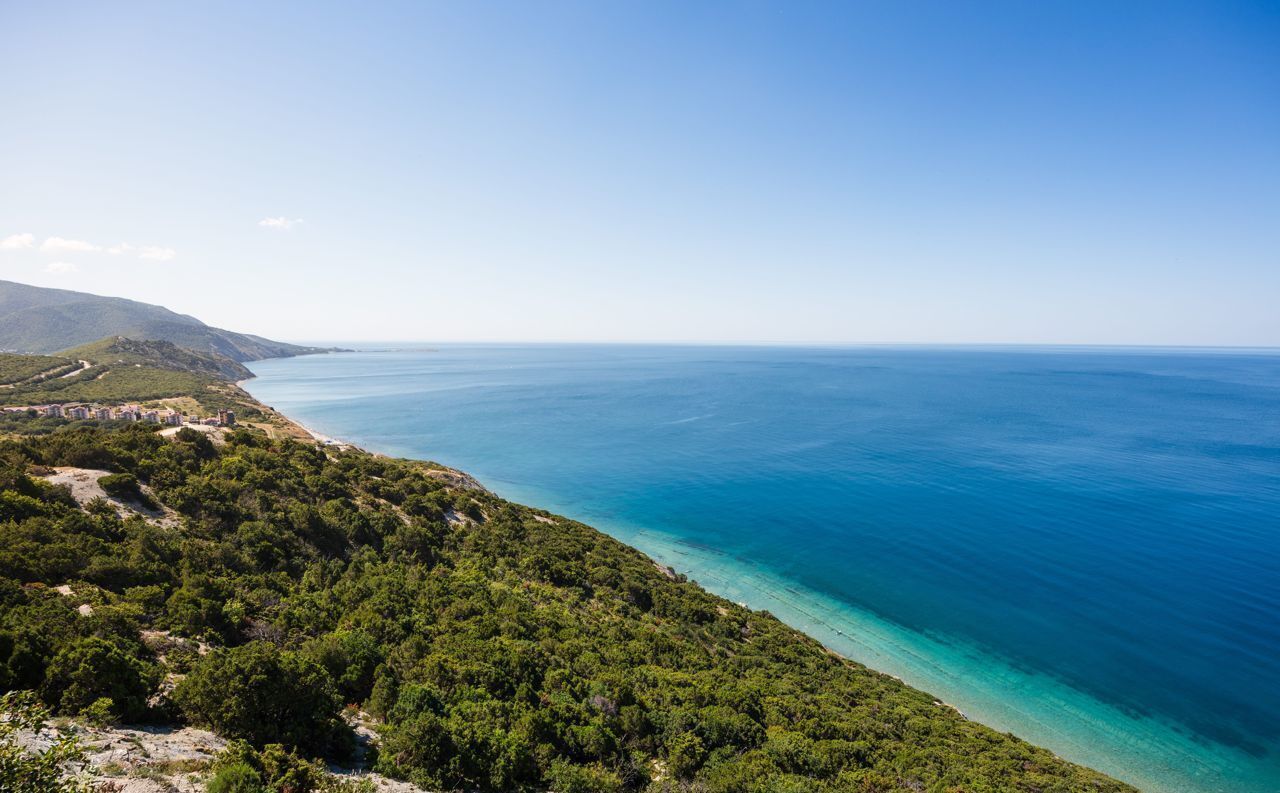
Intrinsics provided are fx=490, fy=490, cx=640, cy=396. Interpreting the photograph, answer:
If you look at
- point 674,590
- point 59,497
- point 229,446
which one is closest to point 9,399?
point 229,446

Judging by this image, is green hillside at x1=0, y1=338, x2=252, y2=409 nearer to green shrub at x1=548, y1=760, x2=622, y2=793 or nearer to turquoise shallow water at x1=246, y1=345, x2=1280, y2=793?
turquoise shallow water at x1=246, y1=345, x2=1280, y2=793

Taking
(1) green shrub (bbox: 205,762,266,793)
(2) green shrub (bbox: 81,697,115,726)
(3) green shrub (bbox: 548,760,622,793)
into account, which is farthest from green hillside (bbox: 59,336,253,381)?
(3) green shrub (bbox: 548,760,622,793)

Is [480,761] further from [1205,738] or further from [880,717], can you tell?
[1205,738]

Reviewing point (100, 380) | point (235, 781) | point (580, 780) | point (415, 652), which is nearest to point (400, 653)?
point (415, 652)

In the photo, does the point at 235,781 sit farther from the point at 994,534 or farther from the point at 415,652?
the point at 994,534

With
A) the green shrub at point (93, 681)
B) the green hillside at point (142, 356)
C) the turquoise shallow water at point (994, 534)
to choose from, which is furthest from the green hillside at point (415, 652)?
the green hillside at point (142, 356)

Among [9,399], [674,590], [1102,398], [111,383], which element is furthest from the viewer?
[1102,398]
